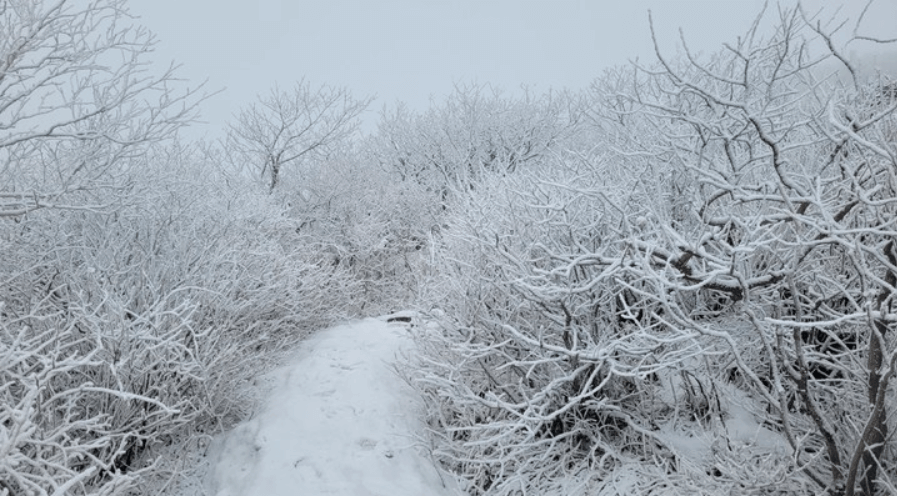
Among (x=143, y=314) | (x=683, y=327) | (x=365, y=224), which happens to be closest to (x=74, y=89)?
(x=143, y=314)

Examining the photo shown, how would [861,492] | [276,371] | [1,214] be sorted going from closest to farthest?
[861,492] → [1,214] → [276,371]

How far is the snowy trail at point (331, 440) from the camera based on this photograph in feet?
18.8

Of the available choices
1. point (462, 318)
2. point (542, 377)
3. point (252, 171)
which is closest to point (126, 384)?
point (462, 318)

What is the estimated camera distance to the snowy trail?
5738 mm

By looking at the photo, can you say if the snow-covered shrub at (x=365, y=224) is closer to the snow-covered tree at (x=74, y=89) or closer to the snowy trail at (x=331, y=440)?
the snowy trail at (x=331, y=440)

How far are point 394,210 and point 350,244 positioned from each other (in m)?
2.09

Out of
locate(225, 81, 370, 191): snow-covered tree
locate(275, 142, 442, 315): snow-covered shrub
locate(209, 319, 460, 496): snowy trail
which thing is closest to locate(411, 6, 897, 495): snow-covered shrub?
locate(209, 319, 460, 496): snowy trail

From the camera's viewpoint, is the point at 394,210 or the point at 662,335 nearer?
the point at 662,335

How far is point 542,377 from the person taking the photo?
5.62 meters

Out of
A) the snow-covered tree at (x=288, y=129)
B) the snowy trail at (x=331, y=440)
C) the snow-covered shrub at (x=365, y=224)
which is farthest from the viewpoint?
the snow-covered tree at (x=288, y=129)

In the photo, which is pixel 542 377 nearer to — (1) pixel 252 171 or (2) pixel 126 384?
(2) pixel 126 384

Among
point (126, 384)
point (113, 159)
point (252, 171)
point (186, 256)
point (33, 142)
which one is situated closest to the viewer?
point (126, 384)

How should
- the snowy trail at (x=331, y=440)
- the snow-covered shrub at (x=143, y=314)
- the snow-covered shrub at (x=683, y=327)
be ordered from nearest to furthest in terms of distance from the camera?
1. the snow-covered shrub at (x=683, y=327)
2. the snow-covered shrub at (x=143, y=314)
3. the snowy trail at (x=331, y=440)

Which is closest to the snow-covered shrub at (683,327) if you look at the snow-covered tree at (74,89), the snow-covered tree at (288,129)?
the snow-covered tree at (74,89)
